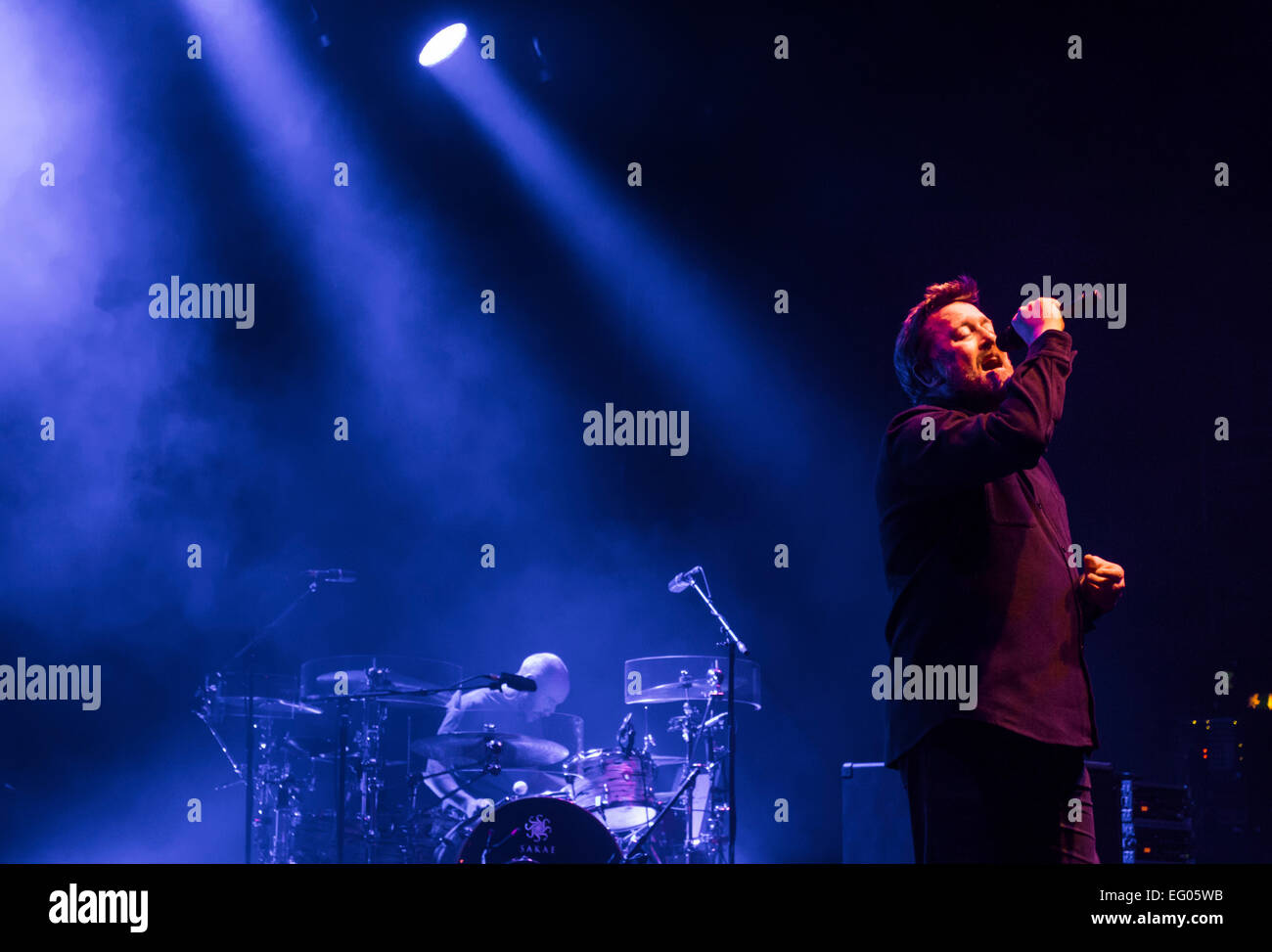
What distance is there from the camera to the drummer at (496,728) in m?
5.64

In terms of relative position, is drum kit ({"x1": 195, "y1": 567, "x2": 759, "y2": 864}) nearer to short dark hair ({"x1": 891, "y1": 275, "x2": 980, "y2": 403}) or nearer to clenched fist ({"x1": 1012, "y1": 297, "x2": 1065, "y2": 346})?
short dark hair ({"x1": 891, "y1": 275, "x2": 980, "y2": 403})

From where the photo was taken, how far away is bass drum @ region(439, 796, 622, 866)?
475 cm

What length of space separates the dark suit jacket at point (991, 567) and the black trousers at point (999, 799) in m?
0.04

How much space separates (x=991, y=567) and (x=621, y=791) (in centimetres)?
359

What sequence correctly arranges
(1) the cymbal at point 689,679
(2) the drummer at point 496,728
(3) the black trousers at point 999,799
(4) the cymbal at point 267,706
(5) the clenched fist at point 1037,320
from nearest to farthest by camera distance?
1. (3) the black trousers at point 999,799
2. (5) the clenched fist at point 1037,320
3. (4) the cymbal at point 267,706
4. (1) the cymbal at point 689,679
5. (2) the drummer at point 496,728

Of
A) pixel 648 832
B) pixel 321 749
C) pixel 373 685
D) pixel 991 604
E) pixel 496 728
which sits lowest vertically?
pixel 648 832

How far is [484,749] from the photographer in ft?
17.6

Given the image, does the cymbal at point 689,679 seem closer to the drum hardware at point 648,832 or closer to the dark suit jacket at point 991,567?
the drum hardware at point 648,832

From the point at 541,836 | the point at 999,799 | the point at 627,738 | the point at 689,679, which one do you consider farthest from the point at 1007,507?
the point at 627,738

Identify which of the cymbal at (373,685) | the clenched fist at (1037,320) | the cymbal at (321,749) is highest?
the clenched fist at (1037,320)

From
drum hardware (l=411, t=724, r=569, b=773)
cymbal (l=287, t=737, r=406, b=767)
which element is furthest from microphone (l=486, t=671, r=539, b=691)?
cymbal (l=287, t=737, r=406, b=767)

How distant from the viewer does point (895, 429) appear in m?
2.32

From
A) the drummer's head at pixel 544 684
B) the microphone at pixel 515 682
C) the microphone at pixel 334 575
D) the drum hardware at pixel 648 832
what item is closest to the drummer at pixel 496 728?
the drummer's head at pixel 544 684

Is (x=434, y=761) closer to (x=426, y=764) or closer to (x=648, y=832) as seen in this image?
(x=426, y=764)
